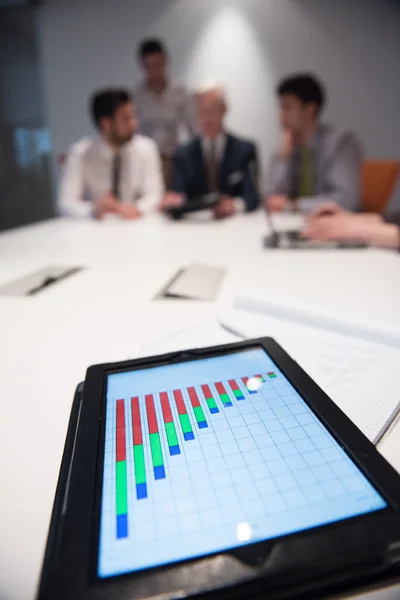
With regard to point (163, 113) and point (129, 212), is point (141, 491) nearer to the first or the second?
point (129, 212)

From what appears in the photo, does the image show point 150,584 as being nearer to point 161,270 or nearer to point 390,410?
point 390,410

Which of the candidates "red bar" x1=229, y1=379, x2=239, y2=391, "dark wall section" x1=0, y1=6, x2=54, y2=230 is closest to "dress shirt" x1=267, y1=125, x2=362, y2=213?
"red bar" x1=229, y1=379, x2=239, y2=391

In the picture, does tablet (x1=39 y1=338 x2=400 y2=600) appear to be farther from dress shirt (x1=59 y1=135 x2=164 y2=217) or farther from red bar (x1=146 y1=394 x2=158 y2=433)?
dress shirt (x1=59 y1=135 x2=164 y2=217)

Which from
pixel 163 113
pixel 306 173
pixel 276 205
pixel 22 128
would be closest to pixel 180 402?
pixel 276 205

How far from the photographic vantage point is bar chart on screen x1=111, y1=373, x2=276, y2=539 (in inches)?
12.3

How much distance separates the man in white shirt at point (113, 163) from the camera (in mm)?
2422

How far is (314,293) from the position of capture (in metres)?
0.80

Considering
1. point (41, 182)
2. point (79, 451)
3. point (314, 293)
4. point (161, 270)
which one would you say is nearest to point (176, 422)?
point (79, 451)

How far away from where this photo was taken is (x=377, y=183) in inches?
94.7

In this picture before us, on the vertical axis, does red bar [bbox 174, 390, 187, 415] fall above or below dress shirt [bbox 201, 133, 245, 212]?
above

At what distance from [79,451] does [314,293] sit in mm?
586

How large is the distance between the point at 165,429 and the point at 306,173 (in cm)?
226

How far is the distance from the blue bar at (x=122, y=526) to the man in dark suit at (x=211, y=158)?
2.30 metres

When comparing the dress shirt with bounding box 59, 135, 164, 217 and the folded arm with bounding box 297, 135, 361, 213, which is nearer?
the folded arm with bounding box 297, 135, 361, 213
